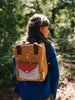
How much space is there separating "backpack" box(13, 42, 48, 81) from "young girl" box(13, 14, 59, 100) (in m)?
0.15

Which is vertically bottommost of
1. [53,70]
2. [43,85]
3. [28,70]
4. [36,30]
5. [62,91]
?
[62,91]

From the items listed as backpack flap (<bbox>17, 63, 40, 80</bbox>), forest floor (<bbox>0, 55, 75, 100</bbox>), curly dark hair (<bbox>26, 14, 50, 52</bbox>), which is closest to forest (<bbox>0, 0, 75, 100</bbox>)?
forest floor (<bbox>0, 55, 75, 100</bbox>)

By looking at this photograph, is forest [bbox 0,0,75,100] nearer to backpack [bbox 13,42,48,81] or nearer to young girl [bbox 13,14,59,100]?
young girl [bbox 13,14,59,100]

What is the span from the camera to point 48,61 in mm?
1809

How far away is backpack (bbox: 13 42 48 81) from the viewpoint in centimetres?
150

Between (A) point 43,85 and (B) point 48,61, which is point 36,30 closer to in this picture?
(B) point 48,61

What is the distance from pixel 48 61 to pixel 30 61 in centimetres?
36

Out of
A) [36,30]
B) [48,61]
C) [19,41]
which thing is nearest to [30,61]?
[48,61]

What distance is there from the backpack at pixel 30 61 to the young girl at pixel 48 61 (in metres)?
0.15

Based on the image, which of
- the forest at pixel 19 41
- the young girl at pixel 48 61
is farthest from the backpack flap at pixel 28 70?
the forest at pixel 19 41

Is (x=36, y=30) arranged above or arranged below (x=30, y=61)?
above

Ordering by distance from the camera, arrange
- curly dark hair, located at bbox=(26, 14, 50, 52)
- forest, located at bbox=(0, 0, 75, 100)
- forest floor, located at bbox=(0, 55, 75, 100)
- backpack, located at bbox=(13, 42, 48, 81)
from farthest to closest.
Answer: forest, located at bbox=(0, 0, 75, 100)
forest floor, located at bbox=(0, 55, 75, 100)
curly dark hair, located at bbox=(26, 14, 50, 52)
backpack, located at bbox=(13, 42, 48, 81)

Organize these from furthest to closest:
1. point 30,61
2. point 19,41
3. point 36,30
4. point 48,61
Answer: point 19,41
point 48,61
point 36,30
point 30,61

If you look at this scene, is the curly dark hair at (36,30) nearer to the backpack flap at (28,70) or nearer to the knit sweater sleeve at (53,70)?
the knit sweater sleeve at (53,70)
